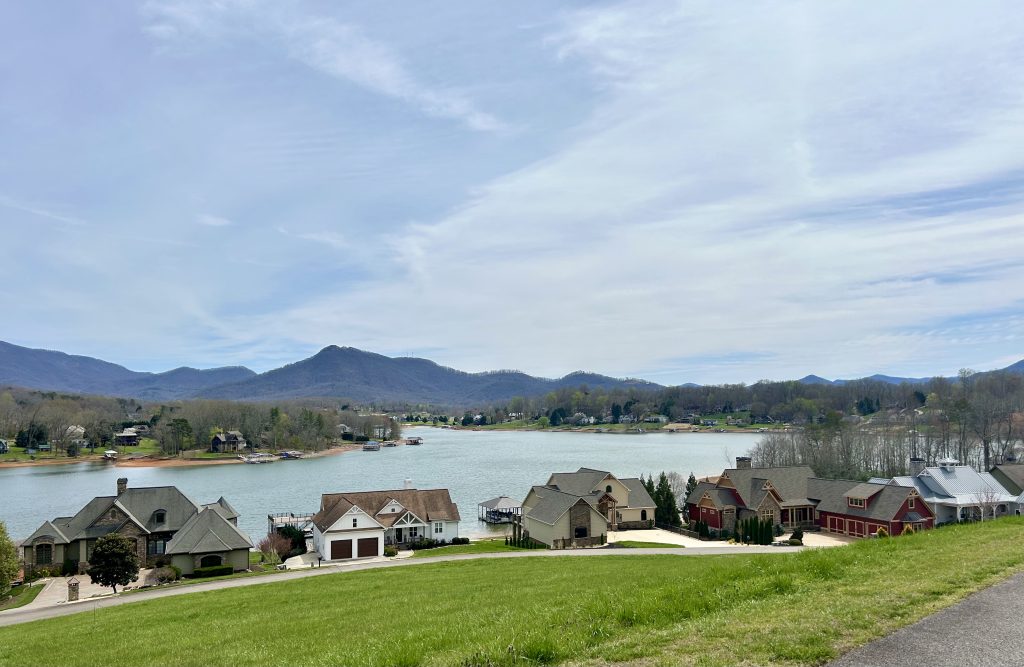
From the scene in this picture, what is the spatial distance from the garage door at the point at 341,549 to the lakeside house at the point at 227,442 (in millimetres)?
114428

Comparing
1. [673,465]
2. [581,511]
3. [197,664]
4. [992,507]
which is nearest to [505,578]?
[197,664]

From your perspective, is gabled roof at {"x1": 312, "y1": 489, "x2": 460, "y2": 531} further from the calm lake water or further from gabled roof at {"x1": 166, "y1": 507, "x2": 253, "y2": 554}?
gabled roof at {"x1": 166, "y1": 507, "x2": 253, "y2": 554}

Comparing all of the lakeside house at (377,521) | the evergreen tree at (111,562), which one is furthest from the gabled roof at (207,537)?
the lakeside house at (377,521)

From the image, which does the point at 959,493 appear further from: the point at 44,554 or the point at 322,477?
the point at 322,477

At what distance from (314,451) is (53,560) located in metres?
116

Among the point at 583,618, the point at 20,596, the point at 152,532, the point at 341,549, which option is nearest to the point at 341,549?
the point at 341,549

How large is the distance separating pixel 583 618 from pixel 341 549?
120ft

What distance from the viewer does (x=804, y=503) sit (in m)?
51.6

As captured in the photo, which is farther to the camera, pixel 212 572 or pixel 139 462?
pixel 139 462

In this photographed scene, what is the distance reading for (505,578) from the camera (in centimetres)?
2241

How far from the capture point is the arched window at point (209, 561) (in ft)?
125

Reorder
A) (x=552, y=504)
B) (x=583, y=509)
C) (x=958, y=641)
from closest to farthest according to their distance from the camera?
(x=958, y=641) < (x=583, y=509) < (x=552, y=504)

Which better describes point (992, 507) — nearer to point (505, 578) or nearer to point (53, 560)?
point (505, 578)

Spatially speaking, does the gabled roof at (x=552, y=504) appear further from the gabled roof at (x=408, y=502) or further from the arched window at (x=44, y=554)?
the arched window at (x=44, y=554)
